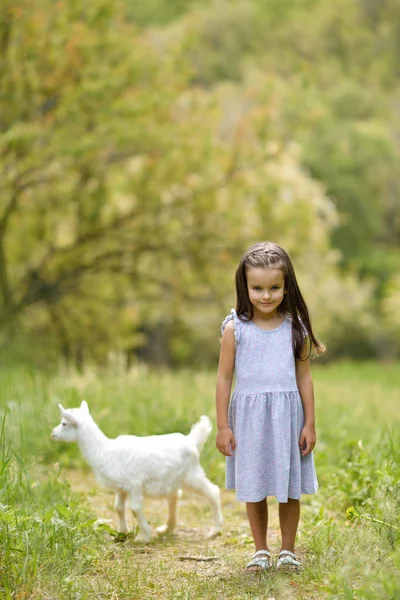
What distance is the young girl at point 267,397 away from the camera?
153 inches

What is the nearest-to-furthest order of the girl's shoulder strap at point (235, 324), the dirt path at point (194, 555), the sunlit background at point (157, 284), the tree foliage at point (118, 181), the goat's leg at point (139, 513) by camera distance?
1. the dirt path at point (194, 555)
2. the sunlit background at point (157, 284)
3. the girl's shoulder strap at point (235, 324)
4. the goat's leg at point (139, 513)
5. the tree foliage at point (118, 181)

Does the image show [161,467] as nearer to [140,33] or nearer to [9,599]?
[9,599]

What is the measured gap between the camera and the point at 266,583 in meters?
3.65

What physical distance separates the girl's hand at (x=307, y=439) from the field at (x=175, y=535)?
370 mm

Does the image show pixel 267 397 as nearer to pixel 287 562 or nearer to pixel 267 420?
pixel 267 420

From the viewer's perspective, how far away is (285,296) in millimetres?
4098

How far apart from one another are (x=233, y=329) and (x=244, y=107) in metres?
21.6

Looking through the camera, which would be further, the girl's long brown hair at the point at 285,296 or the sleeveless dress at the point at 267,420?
the girl's long brown hair at the point at 285,296

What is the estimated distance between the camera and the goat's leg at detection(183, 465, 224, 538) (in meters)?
4.65

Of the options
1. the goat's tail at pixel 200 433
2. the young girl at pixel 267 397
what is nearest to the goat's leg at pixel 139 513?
the goat's tail at pixel 200 433

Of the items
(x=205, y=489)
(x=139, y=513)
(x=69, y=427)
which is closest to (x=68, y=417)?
(x=69, y=427)

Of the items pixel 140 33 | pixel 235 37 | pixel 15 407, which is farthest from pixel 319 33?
pixel 15 407

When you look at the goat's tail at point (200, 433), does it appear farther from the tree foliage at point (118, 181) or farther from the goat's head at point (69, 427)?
the tree foliage at point (118, 181)

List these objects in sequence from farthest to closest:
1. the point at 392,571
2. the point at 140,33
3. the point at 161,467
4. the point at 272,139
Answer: the point at 140,33, the point at 272,139, the point at 161,467, the point at 392,571
